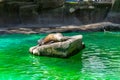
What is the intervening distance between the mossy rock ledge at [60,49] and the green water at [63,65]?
24 centimetres

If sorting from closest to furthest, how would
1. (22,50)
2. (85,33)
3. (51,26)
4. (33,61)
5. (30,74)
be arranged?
(30,74), (33,61), (22,50), (85,33), (51,26)

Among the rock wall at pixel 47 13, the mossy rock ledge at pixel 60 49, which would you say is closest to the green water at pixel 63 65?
the mossy rock ledge at pixel 60 49

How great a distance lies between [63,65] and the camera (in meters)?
11.7

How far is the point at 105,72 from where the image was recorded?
10.6m

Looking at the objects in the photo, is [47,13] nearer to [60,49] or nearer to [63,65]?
[60,49]

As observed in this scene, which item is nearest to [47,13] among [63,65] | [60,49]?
[60,49]

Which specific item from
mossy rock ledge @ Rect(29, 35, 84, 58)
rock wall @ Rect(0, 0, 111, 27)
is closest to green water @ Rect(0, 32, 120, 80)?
mossy rock ledge @ Rect(29, 35, 84, 58)

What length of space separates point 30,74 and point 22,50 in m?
4.82

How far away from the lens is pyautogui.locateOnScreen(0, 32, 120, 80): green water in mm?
10156

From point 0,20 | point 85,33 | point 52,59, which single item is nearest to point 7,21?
point 0,20

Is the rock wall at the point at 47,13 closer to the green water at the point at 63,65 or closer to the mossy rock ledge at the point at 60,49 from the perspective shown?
the green water at the point at 63,65

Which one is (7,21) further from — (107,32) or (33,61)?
(33,61)

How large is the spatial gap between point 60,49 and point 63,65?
4.39 ft

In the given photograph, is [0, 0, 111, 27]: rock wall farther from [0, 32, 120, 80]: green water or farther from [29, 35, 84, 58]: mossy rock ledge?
[29, 35, 84, 58]: mossy rock ledge
